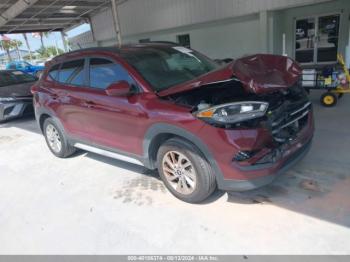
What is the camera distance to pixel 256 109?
2564 mm

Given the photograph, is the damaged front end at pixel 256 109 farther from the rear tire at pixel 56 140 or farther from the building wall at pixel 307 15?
the building wall at pixel 307 15

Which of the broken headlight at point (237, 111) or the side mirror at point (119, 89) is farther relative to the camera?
the side mirror at point (119, 89)

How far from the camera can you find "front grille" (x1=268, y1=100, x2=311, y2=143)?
266 cm

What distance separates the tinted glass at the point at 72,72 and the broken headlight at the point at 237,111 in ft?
7.20

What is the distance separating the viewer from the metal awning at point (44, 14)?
1345cm

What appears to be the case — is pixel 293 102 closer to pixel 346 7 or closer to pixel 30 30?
pixel 346 7

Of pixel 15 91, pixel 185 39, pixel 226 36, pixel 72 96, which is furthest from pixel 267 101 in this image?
pixel 185 39

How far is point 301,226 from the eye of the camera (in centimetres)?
253

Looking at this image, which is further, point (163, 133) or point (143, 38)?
point (143, 38)

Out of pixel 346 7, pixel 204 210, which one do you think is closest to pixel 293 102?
pixel 204 210

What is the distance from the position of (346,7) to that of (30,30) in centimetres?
1852

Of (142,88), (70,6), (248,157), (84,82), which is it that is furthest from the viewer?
(70,6)

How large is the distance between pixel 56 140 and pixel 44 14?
1376 cm

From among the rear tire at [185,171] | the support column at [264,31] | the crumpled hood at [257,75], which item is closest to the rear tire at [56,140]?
the rear tire at [185,171]
